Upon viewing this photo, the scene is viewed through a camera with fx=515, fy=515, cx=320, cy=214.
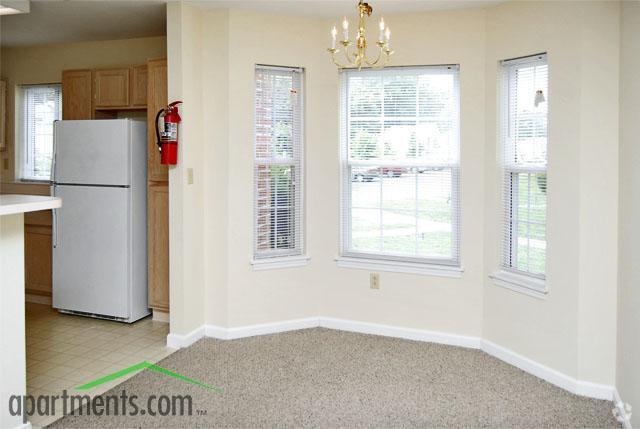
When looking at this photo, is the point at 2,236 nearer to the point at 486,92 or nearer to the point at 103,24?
the point at 103,24

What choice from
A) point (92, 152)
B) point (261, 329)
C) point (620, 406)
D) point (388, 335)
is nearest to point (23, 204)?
point (92, 152)

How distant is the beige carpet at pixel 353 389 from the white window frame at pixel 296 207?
61 centimetres

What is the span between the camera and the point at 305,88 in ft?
13.5

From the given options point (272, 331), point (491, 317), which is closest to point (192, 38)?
point (272, 331)

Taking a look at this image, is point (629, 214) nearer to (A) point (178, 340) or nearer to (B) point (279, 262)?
(B) point (279, 262)

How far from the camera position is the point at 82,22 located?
14.0 feet

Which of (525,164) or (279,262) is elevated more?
(525,164)

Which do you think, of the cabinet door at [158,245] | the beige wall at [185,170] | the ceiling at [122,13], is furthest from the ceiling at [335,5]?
the cabinet door at [158,245]

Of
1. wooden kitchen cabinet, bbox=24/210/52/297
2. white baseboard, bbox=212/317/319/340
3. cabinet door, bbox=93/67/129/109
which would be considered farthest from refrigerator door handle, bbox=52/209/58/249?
white baseboard, bbox=212/317/319/340

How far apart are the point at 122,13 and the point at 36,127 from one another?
2.10m

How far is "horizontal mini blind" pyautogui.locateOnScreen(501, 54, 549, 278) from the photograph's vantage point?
11.0 feet

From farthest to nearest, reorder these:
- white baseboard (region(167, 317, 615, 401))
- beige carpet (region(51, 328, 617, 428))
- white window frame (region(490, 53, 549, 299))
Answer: white window frame (region(490, 53, 549, 299)), white baseboard (region(167, 317, 615, 401)), beige carpet (region(51, 328, 617, 428))

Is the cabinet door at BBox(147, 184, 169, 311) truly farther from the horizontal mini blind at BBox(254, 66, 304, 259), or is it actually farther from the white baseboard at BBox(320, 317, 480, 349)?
the white baseboard at BBox(320, 317, 480, 349)

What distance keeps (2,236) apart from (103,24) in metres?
2.55
